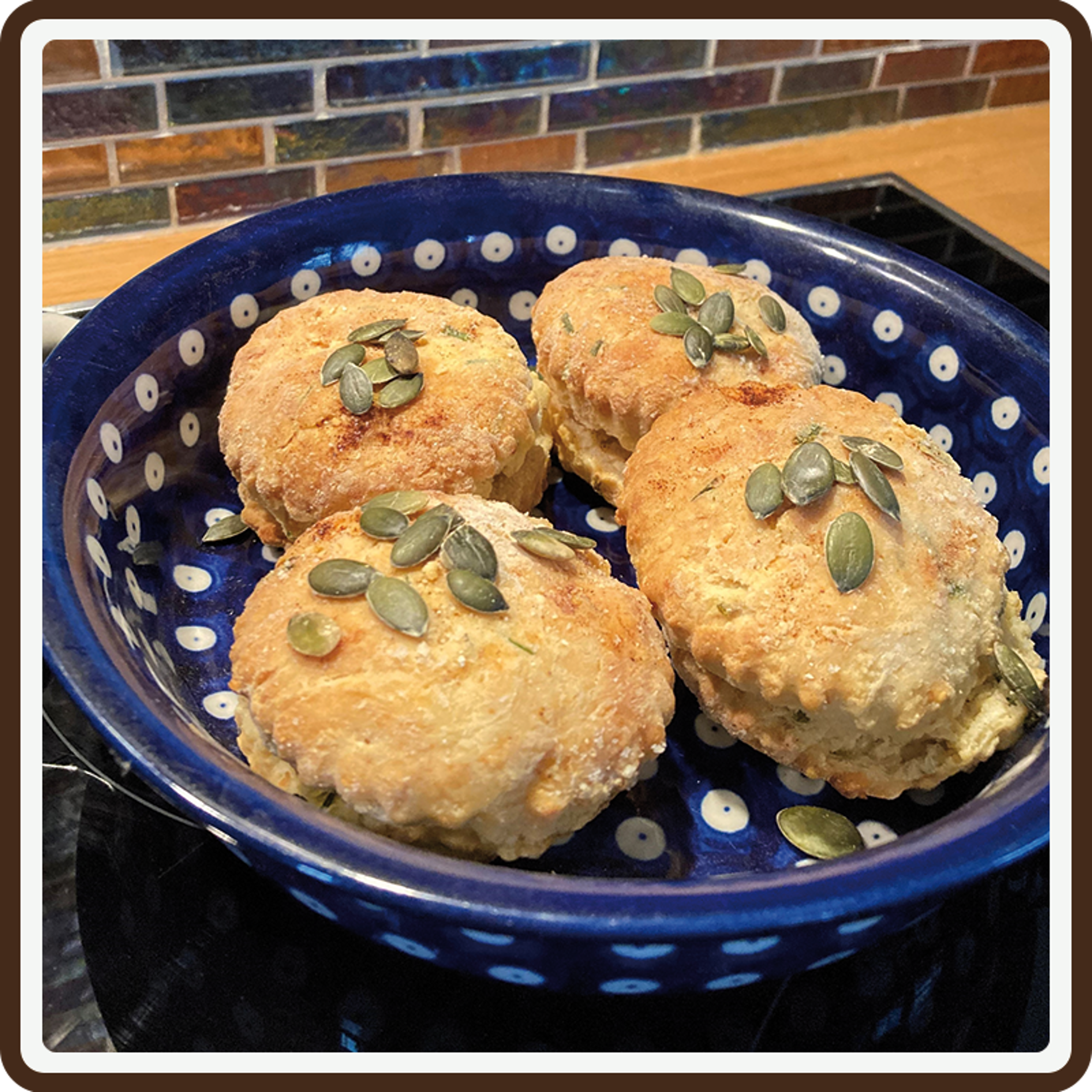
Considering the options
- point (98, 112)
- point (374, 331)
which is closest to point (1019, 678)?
point (374, 331)

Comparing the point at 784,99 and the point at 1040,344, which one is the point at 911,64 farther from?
the point at 1040,344

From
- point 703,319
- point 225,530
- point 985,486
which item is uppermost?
point 703,319


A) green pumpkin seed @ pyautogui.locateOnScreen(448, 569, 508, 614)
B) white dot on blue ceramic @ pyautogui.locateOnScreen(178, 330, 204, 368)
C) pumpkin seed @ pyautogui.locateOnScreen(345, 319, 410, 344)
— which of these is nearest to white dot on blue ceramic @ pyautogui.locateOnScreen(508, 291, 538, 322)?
pumpkin seed @ pyautogui.locateOnScreen(345, 319, 410, 344)

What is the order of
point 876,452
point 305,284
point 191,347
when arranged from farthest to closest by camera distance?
point 305,284 → point 191,347 → point 876,452

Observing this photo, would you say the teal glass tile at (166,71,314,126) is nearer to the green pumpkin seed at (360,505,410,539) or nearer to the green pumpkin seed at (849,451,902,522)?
the green pumpkin seed at (360,505,410,539)

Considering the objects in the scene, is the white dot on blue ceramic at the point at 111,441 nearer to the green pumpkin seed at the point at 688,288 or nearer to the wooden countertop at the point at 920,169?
the green pumpkin seed at the point at 688,288

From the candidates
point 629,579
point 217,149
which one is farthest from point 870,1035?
point 217,149

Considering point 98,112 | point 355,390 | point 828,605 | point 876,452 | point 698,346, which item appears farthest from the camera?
point 98,112

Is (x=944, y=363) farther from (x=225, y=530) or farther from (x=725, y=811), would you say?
(x=225, y=530)

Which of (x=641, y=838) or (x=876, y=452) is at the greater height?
(x=876, y=452)
